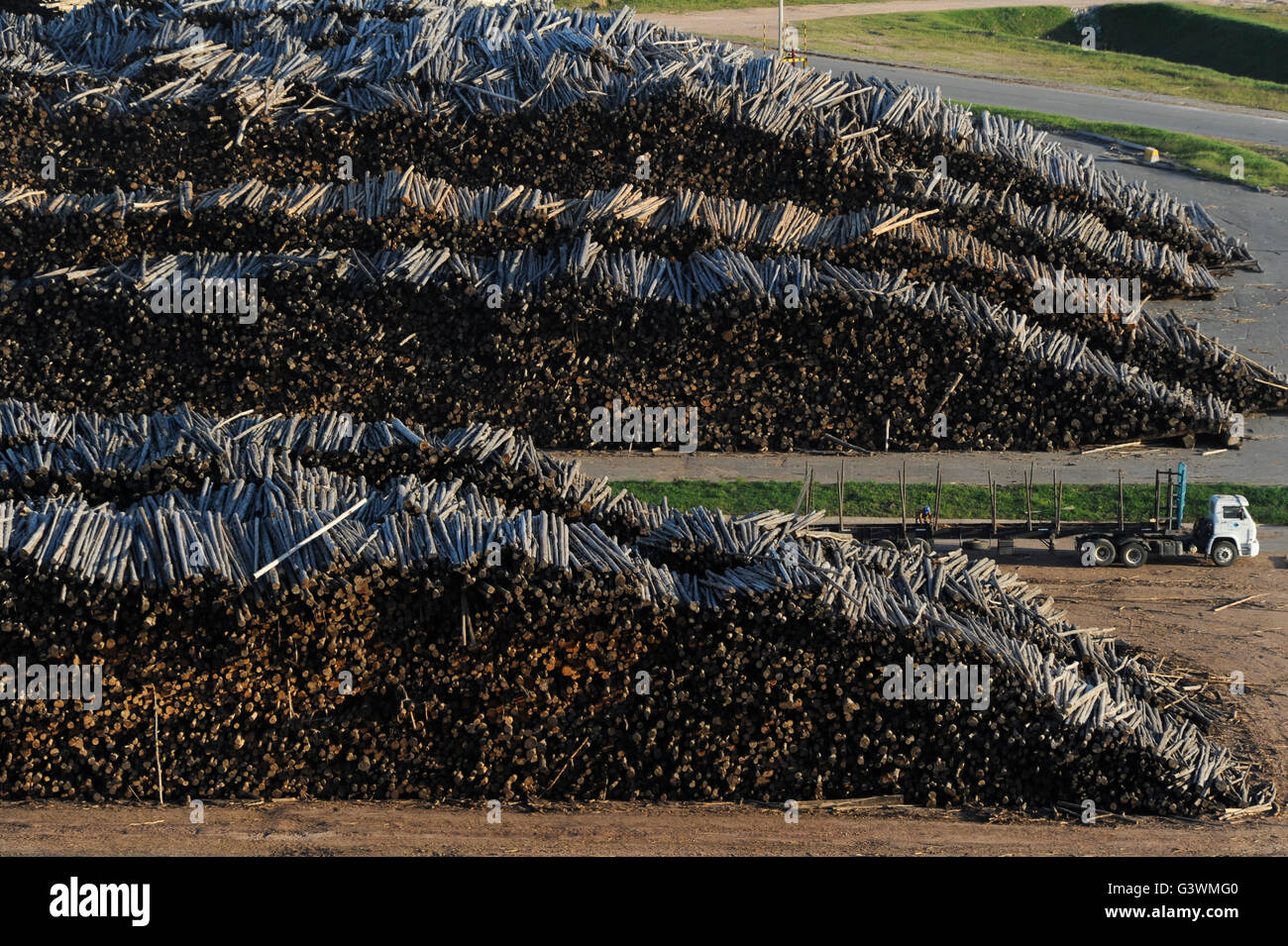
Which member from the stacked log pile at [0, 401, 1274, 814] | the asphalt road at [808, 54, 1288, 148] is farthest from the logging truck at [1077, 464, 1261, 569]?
the asphalt road at [808, 54, 1288, 148]

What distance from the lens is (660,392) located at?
2767 cm

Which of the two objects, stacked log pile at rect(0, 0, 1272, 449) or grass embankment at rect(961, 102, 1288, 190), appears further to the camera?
grass embankment at rect(961, 102, 1288, 190)

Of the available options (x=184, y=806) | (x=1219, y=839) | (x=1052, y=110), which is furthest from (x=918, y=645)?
(x=1052, y=110)

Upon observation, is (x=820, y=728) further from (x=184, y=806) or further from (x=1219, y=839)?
(x=184, y=806)

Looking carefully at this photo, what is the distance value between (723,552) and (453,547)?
3.36 meters
